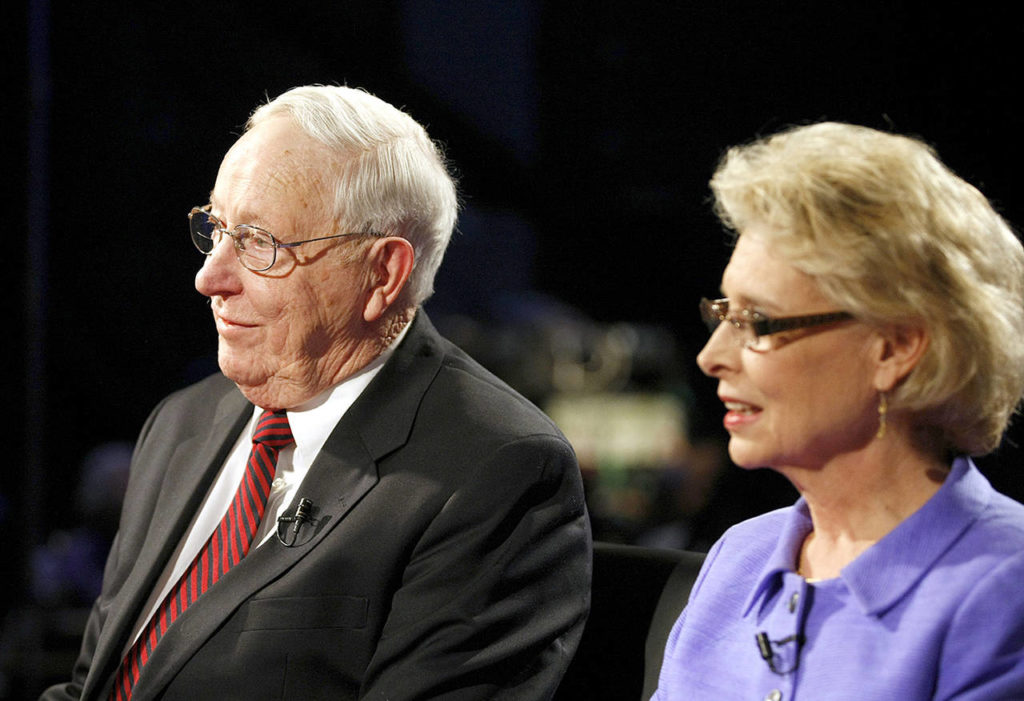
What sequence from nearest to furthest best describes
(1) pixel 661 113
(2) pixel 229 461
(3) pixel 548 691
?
(3) pixel 548 691, (2) pixel 229 461, (1) pixel 661 113

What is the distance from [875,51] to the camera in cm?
A: 289

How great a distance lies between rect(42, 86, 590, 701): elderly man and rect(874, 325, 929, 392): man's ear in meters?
0.75

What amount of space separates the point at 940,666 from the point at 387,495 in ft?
3.36

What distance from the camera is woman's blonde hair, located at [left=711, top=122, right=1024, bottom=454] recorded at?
4.51 feet

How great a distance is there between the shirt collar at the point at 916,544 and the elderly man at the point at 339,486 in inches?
26.7

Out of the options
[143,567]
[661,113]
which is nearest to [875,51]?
[661,113]

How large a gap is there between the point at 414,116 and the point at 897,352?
2.63 meters

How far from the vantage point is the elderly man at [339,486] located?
191cm

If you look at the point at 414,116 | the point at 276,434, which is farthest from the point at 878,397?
the point at 414,116

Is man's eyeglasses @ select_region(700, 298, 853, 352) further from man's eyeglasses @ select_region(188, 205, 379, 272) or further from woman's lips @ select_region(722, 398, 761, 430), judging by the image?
man's eyeglasses @ select_region(188, 205, 379, 272)

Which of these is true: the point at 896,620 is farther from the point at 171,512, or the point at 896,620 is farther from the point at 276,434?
the point at 171,512

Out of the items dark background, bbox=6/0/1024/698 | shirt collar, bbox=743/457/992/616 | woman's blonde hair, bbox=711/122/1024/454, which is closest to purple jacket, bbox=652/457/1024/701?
shirt collar, bbox=743/457/992/616

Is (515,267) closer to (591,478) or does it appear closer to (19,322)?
(591,478)

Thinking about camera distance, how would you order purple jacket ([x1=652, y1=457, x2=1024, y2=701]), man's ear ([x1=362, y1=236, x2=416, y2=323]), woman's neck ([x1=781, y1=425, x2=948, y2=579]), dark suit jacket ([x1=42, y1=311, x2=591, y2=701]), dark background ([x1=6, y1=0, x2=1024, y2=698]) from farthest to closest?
dark background ([x1=6, y1=0, x2=1024, y2=698])
man's ear ([x1=362, y1=236, x2=416, y2=323])
dark suit jacket ([x1=42, y1=311, x2=591, y2=701])
woman's neck ([x1=781, y1=425, x2=948, y2=579])
purple jacket ([x1=652, y1=457, x2=1024, y2=701])
